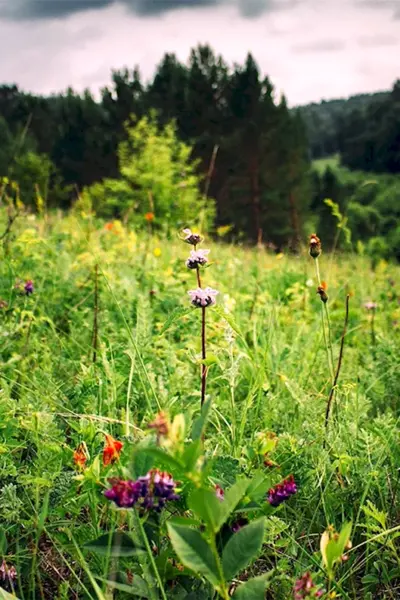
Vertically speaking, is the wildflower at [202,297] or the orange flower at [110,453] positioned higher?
the wildflower at [202,297]

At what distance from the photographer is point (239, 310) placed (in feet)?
9.00

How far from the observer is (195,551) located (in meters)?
0.78

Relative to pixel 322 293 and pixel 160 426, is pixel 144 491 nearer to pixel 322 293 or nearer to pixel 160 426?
pixel 160 426

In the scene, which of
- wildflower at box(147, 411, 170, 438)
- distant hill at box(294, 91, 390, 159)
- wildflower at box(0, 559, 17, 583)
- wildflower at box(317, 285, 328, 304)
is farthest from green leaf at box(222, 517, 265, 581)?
distant hill at box(294, 91, 390, 159)

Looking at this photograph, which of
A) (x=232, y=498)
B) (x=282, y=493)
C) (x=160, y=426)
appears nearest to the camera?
(x=160, y=426)

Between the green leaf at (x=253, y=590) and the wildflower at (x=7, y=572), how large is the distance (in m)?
0.43

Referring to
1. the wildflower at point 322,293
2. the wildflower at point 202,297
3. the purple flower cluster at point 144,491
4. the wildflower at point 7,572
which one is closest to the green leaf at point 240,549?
the purple flower cluster at point 144,491

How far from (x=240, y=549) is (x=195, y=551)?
0.29 ft

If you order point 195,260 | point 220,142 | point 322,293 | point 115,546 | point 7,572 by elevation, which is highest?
point 220,142

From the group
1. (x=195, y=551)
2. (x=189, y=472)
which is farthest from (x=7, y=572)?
(x=189, y=472)

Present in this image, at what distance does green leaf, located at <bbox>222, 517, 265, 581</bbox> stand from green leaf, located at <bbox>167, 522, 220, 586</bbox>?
48 millimetres

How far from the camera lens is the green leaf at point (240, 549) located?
2.70ft

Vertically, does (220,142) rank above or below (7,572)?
above

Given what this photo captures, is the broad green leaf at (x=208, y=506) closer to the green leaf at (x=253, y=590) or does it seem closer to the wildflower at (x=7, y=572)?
the green leaf at (x=253, y=590)
